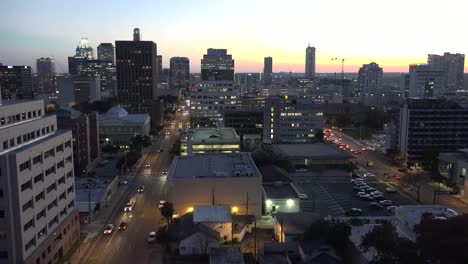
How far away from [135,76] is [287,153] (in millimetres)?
45795

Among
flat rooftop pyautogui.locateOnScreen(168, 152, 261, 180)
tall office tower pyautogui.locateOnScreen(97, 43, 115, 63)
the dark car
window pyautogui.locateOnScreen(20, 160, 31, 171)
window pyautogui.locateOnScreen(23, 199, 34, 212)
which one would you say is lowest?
the dark car

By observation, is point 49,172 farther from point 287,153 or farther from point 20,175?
point 287,153

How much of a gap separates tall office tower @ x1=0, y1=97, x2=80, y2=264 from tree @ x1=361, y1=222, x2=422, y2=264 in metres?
10.4

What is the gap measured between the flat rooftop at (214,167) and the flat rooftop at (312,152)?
7885 millimetres

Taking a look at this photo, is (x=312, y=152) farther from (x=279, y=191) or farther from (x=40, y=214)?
(x=40, y=214)

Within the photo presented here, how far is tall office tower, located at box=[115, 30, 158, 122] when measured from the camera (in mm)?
71750

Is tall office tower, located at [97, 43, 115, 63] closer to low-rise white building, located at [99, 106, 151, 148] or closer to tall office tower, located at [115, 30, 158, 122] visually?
tall office tower, located at [115, 30, 158, 122]

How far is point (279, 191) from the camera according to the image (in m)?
22.3

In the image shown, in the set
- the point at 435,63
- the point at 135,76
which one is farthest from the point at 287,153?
the point at 435,63

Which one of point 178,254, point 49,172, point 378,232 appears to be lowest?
point 178,254

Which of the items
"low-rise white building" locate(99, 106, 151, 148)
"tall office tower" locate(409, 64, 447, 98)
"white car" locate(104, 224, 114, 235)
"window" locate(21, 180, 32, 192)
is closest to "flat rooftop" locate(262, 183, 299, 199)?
"white car" locate(104, 224, 114, 235)

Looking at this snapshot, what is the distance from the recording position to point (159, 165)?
33125 mm

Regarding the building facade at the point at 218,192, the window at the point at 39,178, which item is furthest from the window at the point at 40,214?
the building facade at the point at 218,192

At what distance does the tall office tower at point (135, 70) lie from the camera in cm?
7175
